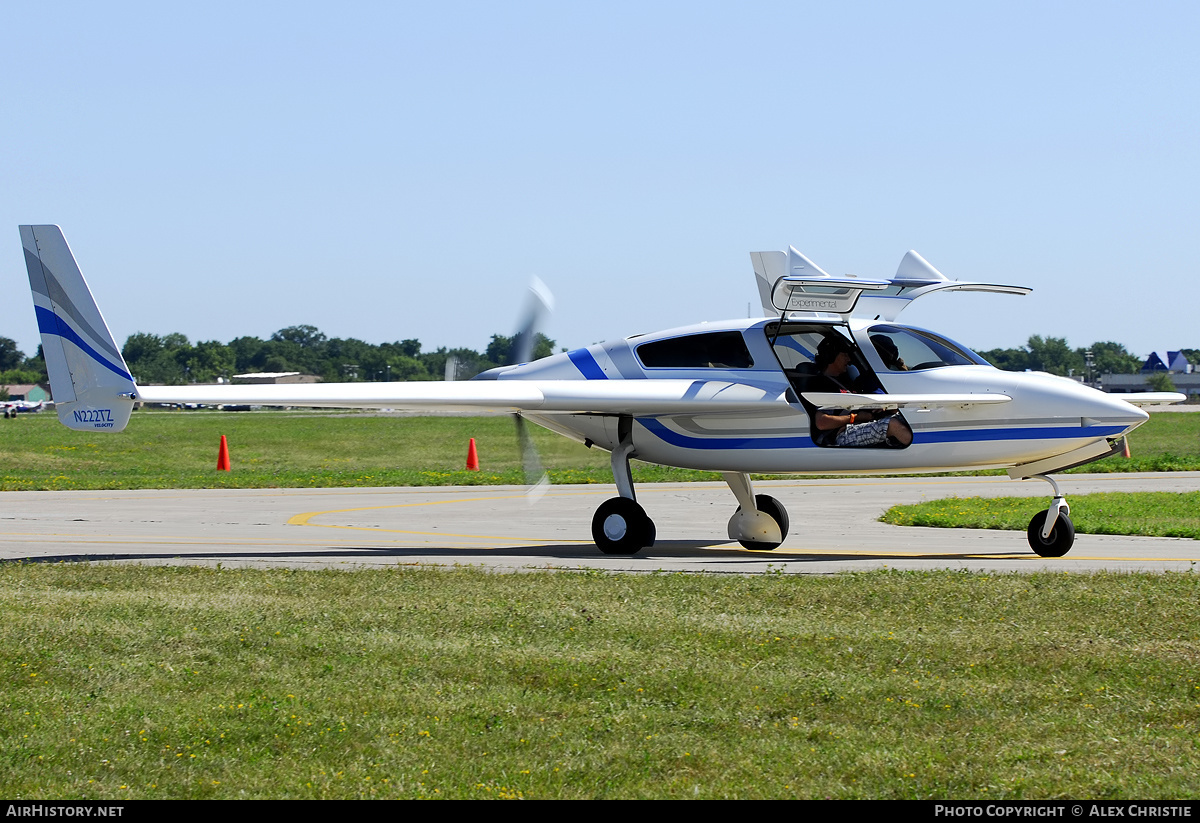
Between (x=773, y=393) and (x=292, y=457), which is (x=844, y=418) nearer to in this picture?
(x=773, y=393)

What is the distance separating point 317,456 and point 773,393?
35.7 meters

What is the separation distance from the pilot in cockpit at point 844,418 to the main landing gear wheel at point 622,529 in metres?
2.38

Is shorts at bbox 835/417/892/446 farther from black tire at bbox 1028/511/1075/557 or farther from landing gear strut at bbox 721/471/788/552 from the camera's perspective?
black tire at bbox 1028/511/1075/557

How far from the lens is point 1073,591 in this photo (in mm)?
10531

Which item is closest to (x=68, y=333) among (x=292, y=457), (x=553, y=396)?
(x=553, y=396)

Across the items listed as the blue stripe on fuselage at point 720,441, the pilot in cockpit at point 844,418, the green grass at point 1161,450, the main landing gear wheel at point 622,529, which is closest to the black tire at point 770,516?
the blue stripe on fuselage at point 720,441

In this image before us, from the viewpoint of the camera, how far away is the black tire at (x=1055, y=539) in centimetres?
1400

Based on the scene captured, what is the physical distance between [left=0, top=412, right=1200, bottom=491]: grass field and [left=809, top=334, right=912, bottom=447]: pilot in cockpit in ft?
10.6

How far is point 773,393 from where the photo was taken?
14477 mm

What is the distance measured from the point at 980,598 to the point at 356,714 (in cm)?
569

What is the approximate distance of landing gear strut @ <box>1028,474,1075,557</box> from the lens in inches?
551
